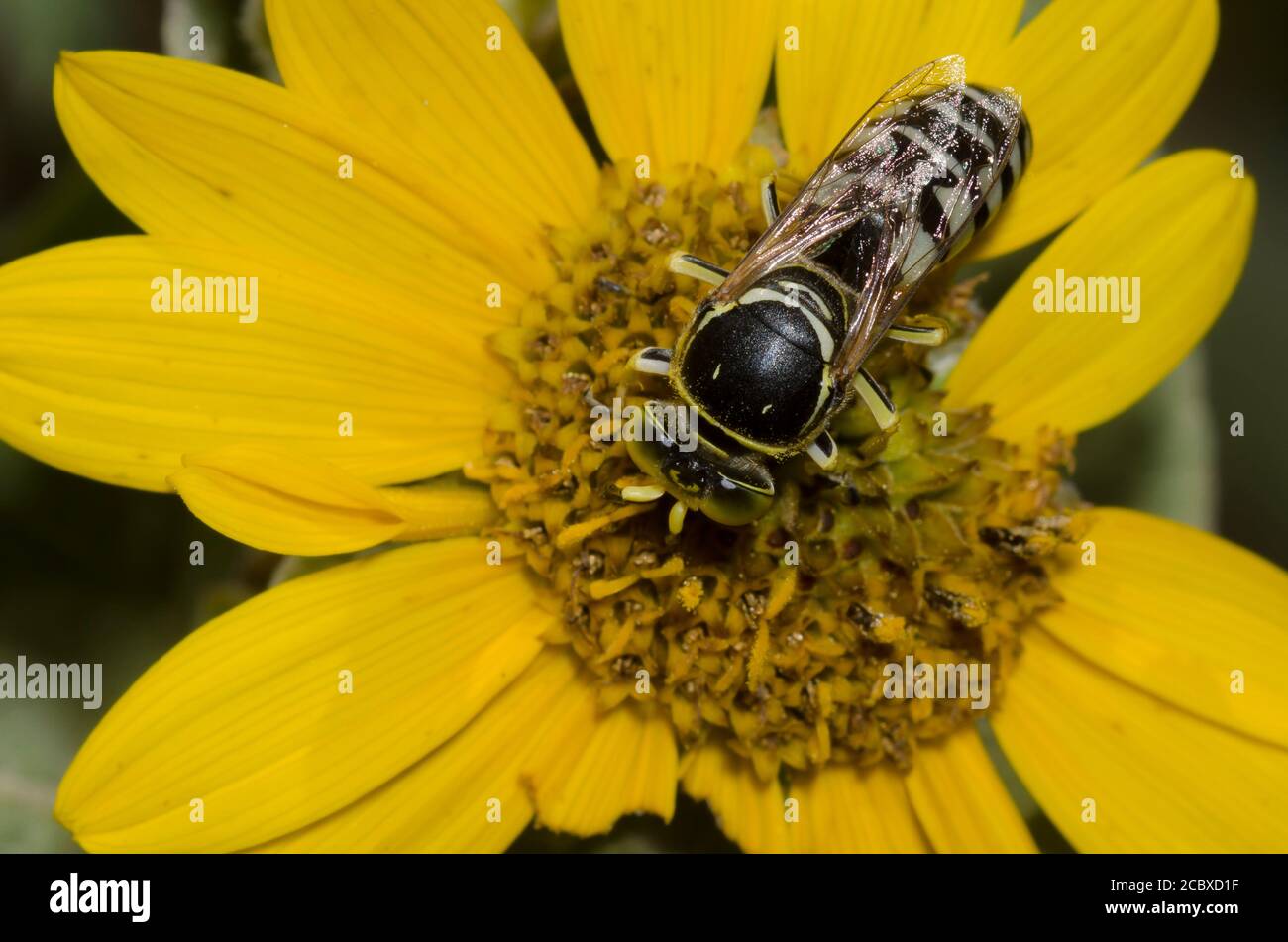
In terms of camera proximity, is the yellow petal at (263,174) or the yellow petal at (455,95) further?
the yellow petal at (455,95)

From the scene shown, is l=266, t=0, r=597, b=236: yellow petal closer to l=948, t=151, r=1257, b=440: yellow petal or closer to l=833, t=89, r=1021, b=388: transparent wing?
l=833, t=89, r=1021, b=388: transparent wing

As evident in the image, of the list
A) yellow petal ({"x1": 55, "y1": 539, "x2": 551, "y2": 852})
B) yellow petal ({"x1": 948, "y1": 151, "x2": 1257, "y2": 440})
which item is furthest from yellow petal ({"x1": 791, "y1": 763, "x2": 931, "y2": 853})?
yellow petal ({"x1": 948, "y1": 151, "x2": 1257, "y2": 440})

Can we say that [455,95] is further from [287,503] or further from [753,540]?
[753,540]

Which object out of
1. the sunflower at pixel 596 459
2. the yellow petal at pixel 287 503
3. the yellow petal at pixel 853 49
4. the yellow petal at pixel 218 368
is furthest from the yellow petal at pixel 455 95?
the yellow petal at pixel 287 503

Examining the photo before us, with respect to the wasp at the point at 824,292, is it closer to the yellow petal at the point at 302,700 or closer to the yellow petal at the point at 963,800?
the yellow petal at the point at 302,700

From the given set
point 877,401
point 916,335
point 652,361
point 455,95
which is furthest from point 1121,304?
point 455,95

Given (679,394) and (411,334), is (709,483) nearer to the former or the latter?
(679,394)
